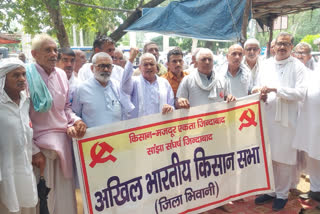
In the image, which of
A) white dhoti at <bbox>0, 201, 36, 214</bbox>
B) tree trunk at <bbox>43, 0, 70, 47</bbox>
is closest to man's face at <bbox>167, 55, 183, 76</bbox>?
white dhoti at <bbox>0, 201, 36, 214</bbox>

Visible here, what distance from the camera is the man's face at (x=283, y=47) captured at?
3.53 metres

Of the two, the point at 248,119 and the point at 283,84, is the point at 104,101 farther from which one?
the point at 283,84

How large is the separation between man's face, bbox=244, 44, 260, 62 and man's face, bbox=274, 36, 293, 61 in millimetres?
326

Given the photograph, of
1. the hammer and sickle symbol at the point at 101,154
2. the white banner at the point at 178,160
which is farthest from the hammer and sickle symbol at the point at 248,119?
the hammer and sickle symbol at the point at 101,154

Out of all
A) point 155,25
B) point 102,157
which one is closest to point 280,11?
point 155,25

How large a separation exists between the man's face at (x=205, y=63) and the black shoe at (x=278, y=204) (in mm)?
1844

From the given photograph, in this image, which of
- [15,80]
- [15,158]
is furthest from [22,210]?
[15,80]

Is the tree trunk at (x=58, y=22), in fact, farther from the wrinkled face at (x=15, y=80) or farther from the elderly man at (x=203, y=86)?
the wrinkled face at (x=15, y=80)

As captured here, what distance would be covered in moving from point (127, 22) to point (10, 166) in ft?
15.0

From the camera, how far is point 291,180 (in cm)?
Answer: 388

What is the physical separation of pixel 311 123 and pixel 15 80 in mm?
3268

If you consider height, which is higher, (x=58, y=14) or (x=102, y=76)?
(x=58, y=14)

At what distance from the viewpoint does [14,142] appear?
231cm

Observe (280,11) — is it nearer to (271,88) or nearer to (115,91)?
(271,88)
